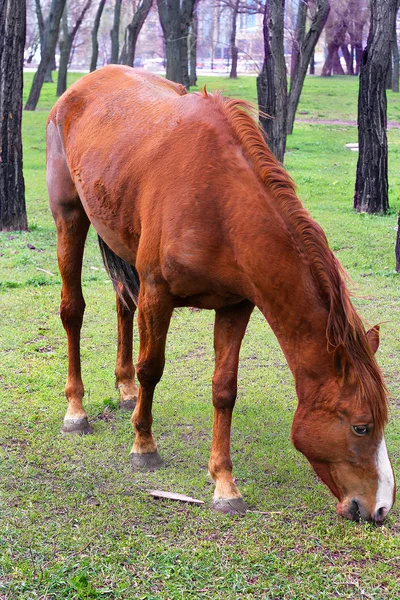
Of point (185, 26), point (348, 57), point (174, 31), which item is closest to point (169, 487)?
point (174, 31)

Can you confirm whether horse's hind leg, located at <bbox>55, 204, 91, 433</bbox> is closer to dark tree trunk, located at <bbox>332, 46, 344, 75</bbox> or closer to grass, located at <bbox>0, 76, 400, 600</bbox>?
grass, located at <bbox>0, 76, 400, 600</bbox>

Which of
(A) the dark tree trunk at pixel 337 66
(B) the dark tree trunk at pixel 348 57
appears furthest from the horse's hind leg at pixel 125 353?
(A) the dark tree trunk at pixel 337 66

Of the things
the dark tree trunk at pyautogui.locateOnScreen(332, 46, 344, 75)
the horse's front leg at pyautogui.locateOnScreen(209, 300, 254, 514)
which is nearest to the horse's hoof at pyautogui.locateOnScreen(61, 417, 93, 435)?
the horse's front leg at pyautogui.locateOnScreen(209, 300, 254, 514)

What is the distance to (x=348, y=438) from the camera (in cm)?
337

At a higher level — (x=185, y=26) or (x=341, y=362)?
(x=185, y=26)

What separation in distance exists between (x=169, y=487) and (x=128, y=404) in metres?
1.21

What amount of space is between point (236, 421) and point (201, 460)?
2.11 feet

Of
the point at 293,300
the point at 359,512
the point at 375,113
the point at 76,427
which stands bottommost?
the point at 76,427

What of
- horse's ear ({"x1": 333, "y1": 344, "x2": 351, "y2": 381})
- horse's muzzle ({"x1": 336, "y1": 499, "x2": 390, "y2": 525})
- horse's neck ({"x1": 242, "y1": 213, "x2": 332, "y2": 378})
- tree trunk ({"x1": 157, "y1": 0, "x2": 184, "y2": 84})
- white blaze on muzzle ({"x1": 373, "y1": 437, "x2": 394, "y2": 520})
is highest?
tree trunk ({"x1": 157, "y1": 0, "x2": 184, "y2": 84})

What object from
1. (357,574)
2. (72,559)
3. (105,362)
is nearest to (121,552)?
(72,559)

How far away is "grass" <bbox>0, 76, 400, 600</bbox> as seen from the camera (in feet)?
10.7

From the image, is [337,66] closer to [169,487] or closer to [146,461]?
[146,461]

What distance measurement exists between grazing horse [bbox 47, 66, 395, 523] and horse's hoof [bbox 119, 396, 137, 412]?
0.47 m

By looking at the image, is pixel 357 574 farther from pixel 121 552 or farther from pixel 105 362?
pixel 105 362
